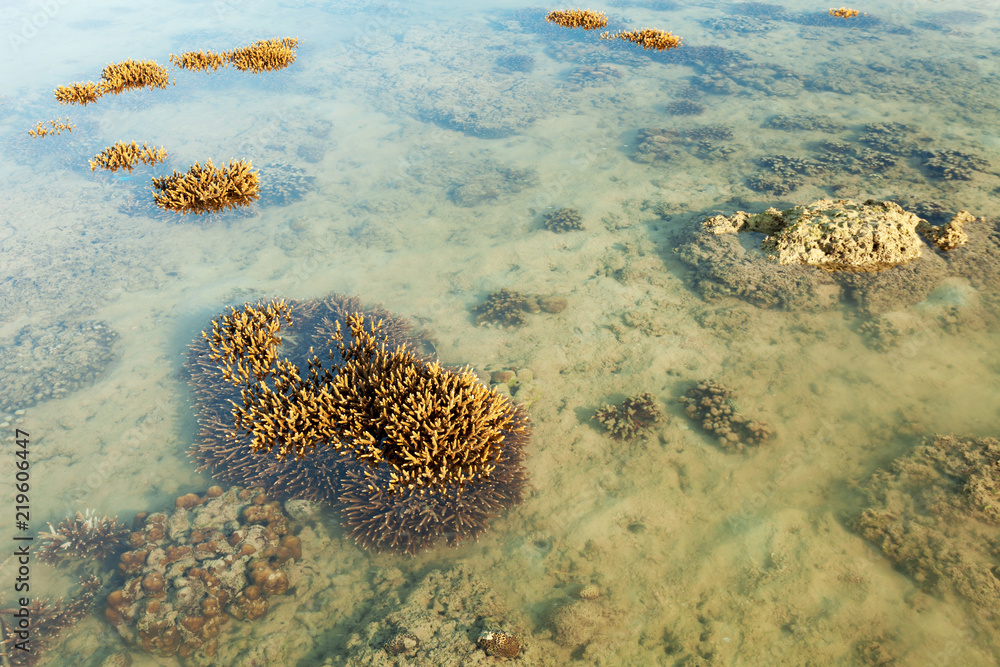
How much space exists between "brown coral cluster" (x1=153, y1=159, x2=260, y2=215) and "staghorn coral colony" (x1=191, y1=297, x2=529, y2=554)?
4811 millimetres

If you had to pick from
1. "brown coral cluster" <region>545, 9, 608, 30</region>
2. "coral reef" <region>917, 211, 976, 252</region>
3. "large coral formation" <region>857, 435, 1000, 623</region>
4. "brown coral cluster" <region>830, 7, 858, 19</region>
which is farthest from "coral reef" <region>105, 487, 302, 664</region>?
"brown coral cluster" <region>830, 7, 858, 19</region>

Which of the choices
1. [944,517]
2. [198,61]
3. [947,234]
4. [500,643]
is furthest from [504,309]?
[198,61]

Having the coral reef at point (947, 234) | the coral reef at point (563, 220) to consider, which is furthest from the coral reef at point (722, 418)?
the coral reef at point (947, 234)

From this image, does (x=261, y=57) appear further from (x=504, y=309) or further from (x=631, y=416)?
(x=631, y=416)

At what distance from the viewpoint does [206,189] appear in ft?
30.8

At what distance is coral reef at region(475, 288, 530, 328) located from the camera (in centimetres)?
775

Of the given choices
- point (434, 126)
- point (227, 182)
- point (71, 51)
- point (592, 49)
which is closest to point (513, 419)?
point (227, 182)

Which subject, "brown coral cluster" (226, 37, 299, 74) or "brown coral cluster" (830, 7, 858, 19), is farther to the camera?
"brown coral cluster" (830, 7, 858, 19)

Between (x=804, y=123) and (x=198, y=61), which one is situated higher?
(x=198, y=61)

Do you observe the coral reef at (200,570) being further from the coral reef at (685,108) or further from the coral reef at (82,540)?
the coral reef at (685,108)

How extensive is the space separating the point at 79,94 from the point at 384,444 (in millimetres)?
15874

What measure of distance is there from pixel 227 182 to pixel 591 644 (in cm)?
1024

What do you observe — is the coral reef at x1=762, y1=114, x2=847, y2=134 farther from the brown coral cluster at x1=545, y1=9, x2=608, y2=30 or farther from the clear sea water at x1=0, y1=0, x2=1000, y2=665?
the brown coral cluster at x1=545, y1=9, x2=608, y2=30

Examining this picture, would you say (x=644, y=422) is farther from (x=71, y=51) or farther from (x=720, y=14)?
(x=71, y=51)
